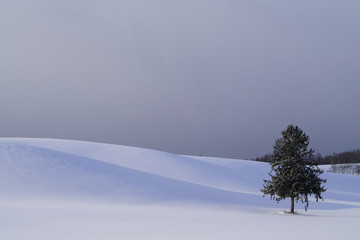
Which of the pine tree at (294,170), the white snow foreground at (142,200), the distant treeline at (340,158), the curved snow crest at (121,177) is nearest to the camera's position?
the white snow foreground at (142,200)

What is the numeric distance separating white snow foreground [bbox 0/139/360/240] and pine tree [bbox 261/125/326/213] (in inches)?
69.0

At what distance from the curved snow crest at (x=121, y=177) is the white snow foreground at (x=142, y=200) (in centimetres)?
11

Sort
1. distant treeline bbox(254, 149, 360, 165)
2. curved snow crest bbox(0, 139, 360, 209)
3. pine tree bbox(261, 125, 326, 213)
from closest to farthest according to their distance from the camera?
pine tree bbox(261, 125, 326, 213) → curved snow crest bbox(0, 139, 360, 209) → distant treeline bbox(254, 149, 360, 165)

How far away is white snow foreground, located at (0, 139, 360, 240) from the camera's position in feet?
56.5

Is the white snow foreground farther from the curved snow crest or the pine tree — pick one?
the pine tree

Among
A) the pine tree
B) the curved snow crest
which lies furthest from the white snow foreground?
the pine tree

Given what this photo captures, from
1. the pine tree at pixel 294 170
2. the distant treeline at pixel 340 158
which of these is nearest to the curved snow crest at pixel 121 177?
the pine tree at pixel 294 170

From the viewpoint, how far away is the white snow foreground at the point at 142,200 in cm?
1723

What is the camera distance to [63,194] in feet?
120

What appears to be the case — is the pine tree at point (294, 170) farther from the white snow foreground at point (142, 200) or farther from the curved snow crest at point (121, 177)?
the curved snow crest at point (121, 177)

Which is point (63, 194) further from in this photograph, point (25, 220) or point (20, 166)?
point (25, 220)

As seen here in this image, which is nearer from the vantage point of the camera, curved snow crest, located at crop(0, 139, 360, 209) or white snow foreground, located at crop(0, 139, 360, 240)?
white snow foreground, located at crop(0, 139, 360, 240)

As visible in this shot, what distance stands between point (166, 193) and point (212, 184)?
42.8ft

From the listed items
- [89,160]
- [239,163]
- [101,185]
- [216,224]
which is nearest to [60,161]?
[89,160]
